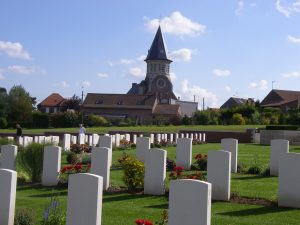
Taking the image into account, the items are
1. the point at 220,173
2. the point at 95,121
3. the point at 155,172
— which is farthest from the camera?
the point at 95,121

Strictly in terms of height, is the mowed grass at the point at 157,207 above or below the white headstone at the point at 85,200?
below

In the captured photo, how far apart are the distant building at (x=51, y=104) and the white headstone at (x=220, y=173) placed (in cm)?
8937

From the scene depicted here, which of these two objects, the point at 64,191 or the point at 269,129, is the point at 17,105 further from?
the point at 64,191

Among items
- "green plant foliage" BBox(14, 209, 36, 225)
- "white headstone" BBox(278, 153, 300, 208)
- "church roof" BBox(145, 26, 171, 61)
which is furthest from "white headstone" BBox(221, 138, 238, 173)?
"church roof" BBox(145, 26, 171, 61)

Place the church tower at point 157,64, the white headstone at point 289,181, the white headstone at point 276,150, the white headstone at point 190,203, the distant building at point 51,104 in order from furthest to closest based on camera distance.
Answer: the church tower at point 157,64 < the distant building at point 51,104 < the white headstone at point 276,150 < the white headstone at point 289,181 < the white headstone at point 190,203

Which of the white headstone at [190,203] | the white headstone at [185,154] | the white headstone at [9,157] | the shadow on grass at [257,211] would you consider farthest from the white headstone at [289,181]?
the white headstone at [9,157]

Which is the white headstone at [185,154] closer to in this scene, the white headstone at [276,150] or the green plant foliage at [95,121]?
the white headstone at [276,150]

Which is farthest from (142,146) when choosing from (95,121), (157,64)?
(157,64)

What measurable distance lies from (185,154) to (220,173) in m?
5.13

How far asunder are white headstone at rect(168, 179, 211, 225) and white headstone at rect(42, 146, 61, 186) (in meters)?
5.76

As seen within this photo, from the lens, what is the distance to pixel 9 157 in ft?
40.0

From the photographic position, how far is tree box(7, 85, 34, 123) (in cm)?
7047

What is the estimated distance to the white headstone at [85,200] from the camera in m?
6.31

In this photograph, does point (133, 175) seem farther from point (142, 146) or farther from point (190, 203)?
point (142, 146)
